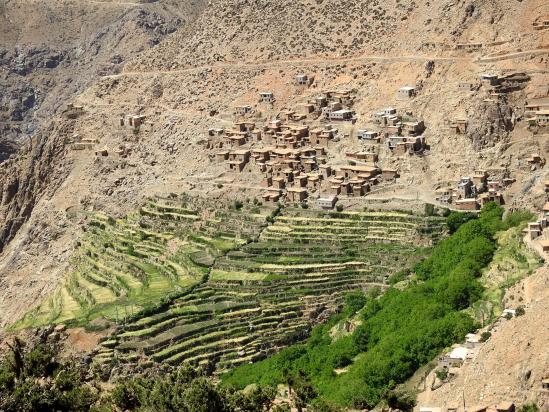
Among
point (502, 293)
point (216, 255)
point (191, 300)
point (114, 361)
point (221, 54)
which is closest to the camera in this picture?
point (502, 293)

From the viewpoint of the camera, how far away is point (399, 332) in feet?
184

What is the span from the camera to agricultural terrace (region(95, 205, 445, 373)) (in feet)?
200

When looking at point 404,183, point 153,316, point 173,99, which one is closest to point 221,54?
point 173,99

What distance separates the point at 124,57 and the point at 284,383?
88583 mm

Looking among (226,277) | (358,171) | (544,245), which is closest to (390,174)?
(358,171)

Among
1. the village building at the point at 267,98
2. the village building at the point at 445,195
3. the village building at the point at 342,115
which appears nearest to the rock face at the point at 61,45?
the village building at the point at 267,98

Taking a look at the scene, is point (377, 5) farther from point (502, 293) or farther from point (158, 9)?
point (158, 9)

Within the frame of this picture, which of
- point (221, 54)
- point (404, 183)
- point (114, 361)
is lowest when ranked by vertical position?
point (114, 361)

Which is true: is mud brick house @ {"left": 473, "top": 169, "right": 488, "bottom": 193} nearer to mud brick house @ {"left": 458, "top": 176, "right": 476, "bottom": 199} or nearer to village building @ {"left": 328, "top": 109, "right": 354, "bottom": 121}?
mud brick house @ {"left": 458, "top": 176, "right": 476, "bottom": 199}

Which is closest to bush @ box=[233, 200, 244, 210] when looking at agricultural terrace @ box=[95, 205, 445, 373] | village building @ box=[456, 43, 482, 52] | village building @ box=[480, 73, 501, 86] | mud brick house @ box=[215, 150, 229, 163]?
agricultural terrace @ box=[95, 205, 445, 373]

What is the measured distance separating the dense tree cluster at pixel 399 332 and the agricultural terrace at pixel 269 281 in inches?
58.6

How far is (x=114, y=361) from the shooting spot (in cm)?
6009

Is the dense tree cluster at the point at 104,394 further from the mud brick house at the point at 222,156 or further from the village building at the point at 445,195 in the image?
the mud brick house at the point at 222,156

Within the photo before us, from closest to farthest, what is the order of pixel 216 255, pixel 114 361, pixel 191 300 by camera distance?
pixel 114 361 < pixel 191 300 < pixel 216 255
